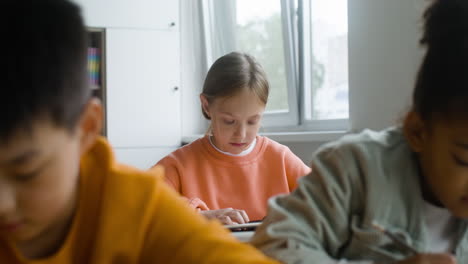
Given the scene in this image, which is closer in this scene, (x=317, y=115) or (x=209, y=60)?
(x=317, y=115)

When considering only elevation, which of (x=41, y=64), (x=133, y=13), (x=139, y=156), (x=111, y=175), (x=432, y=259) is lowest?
(x=139, y=156)

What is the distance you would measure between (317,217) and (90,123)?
1.16ft

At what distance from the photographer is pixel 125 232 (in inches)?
29.9

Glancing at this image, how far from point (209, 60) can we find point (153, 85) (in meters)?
0.46

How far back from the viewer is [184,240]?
744 mm

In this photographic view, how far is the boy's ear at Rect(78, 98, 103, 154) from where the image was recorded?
28.9 inches

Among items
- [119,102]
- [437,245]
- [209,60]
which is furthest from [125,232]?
[209,60]

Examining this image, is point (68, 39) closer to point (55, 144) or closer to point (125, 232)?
point (55, 144)

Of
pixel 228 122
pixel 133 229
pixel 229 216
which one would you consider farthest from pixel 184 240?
pixel 228 122

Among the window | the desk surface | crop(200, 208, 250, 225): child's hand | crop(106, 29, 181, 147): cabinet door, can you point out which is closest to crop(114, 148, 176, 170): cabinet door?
crop(106, 29, 181, 147): cabinet door

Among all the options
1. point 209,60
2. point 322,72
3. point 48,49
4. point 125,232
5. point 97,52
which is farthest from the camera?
point 209,60

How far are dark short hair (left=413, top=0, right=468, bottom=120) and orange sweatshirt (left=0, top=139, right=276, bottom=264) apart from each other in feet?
1.07

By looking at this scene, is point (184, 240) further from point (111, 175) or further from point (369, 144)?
point (369, 144)

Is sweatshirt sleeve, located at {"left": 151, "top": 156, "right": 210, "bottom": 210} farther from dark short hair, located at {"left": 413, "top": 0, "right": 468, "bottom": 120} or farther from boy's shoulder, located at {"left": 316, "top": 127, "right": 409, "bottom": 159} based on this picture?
dark short hair, located at {"left": 413, "top": 0, "right": 468, "bottom": 120}
